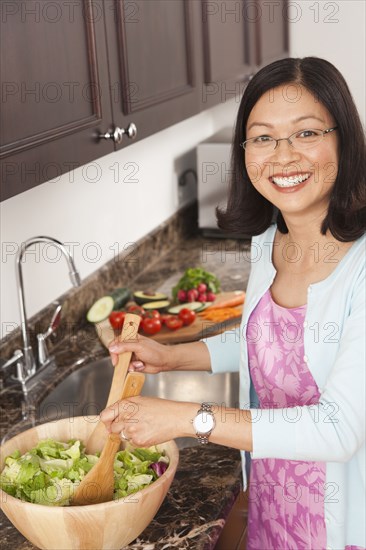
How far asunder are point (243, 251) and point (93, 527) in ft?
5.87

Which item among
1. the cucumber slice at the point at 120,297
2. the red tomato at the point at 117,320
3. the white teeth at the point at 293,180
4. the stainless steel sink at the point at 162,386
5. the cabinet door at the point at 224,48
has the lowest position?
the stainless steel sink at the point at 162,386

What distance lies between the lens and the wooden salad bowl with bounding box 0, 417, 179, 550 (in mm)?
1148

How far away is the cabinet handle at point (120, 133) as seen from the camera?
63.4 inches

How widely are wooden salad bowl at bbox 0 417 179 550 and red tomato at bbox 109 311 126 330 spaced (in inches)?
33.5

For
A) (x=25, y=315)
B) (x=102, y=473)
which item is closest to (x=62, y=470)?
(x=102, y=473)

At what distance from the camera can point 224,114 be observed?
3396 millimetres

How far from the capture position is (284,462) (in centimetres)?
145

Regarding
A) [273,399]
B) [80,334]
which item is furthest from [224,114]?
[273,399]

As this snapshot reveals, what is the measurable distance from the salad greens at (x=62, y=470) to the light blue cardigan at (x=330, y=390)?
249 mm

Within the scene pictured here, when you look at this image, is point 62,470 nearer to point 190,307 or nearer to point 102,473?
point 102,473

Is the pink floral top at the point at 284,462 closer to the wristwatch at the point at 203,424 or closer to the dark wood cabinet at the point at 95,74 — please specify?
the wristwatch at the point at 203,424

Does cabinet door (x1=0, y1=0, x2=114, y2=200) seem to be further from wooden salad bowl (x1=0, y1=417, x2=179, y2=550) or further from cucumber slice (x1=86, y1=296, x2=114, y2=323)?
cucumber slice (x1=86, y1=296, x2=114, y2=323)

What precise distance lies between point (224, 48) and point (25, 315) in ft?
3.49

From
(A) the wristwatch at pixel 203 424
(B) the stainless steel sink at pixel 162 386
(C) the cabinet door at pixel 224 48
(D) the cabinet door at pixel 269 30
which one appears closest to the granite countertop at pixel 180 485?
(B) the stainless steel sink at pixel 162 386
